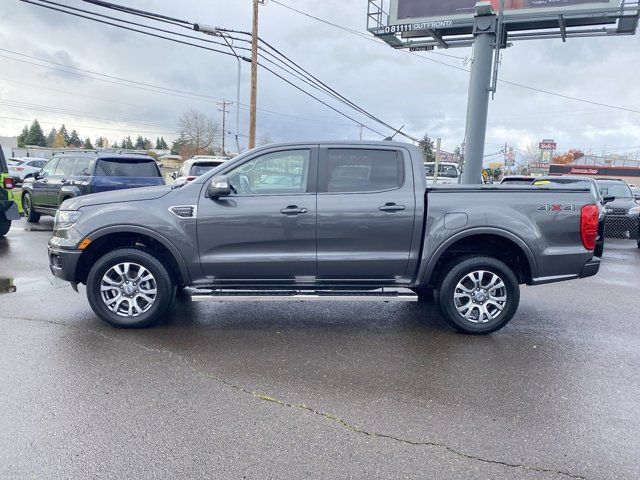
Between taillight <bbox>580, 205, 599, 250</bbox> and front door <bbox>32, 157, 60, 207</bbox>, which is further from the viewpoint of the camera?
front door <bbox>32, 157, 60, 207</bbox>

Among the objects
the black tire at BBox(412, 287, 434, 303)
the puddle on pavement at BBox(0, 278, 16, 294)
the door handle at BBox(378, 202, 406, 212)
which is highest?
the door handle at BBox(378, 202, 406, 212)

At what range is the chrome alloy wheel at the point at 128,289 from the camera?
504 cm

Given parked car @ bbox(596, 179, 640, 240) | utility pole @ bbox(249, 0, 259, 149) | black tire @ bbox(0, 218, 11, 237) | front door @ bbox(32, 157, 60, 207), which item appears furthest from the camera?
utility pole @ bbox(249, 0, 259, 149)

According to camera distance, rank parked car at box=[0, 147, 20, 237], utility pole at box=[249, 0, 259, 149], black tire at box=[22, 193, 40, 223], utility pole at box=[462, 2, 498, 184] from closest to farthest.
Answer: parked car at box=[0, 147, 20, 237], black tire at box=[22, 193, 40, 223], utility pole at box=[462, 2, 498, 184], utility pole at box=[249, 0, 259, 149]

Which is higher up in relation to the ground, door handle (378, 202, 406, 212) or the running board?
door handle (378, 202, 406, 212)

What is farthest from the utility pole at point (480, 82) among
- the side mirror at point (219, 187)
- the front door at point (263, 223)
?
the side mirror at point (219, 187)

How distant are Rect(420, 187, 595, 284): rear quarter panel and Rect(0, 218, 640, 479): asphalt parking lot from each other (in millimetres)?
919

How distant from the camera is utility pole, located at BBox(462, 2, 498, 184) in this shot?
14.2 metres

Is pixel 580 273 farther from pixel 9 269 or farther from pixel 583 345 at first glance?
pixel 9 269

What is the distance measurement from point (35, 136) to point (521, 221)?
12502 centimetres

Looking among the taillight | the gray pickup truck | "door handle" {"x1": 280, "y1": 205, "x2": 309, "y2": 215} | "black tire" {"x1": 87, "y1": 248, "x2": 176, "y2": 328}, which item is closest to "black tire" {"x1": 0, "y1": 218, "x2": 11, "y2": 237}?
the gray pickup truck

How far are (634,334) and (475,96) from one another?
10.4m

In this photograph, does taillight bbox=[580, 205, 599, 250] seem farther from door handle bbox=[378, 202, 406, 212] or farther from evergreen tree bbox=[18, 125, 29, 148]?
evergreen tree bbox=[18, 125, 29, 148]

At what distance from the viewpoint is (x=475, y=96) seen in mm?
14297
